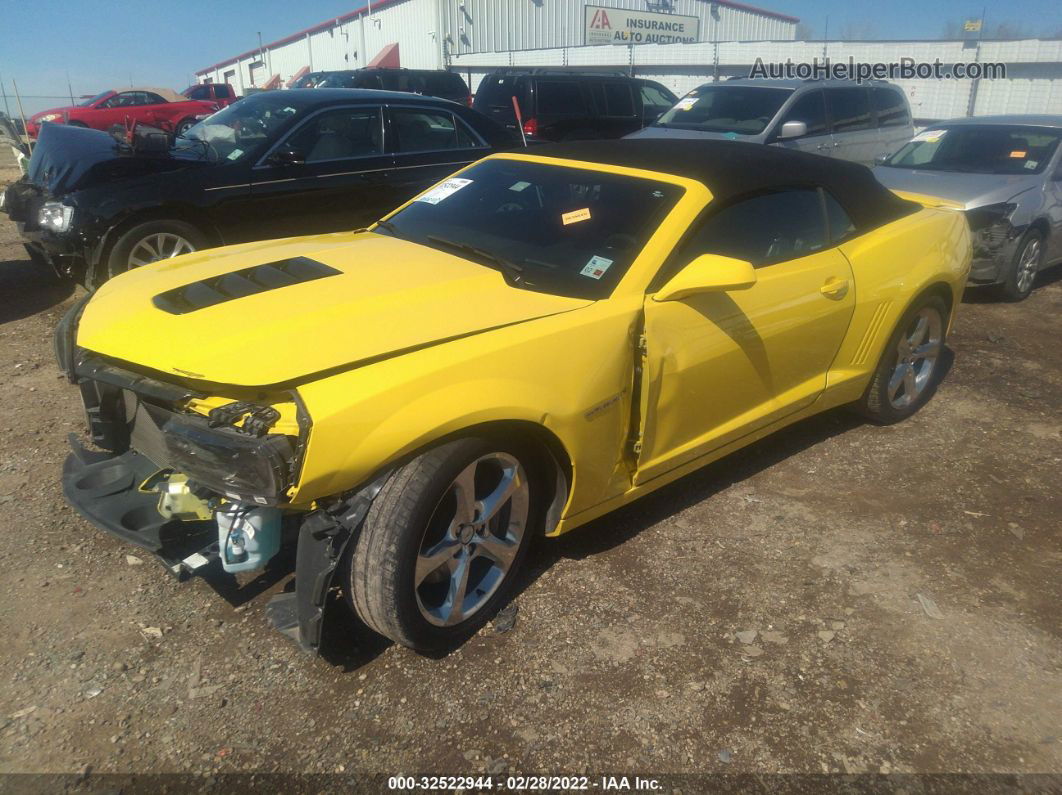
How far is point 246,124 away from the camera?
638 centimetres

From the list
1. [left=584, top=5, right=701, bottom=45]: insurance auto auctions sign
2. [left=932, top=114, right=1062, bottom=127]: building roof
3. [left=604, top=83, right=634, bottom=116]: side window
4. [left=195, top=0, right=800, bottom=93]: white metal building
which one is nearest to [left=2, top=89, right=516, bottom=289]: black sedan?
[left=932, top=114, right=1062, bottom=127]: building roof

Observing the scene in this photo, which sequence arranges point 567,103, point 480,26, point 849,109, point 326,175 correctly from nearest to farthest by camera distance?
point 326,175 < point 849,109 < point 567,103 < point 480,26

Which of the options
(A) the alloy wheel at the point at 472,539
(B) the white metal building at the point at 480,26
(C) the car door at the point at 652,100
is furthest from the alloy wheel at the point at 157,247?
(B) the white metal building at the point at 480,26

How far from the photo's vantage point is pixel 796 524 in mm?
3459

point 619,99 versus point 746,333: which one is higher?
point 619,99

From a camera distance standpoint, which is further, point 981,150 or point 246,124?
point 981,150

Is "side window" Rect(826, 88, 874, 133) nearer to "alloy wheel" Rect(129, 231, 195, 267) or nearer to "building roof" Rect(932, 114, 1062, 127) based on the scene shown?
"building roof" Rect(932, 114, 1062, 127)

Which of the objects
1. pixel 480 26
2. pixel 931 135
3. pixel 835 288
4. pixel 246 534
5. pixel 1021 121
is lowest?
pixel 246 534

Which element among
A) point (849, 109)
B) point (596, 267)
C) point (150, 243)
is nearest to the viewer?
point (596, 267)

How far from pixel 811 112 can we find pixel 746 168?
7.06m

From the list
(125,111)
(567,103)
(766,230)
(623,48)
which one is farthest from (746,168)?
(623,48)

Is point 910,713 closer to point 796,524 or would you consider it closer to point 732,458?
point 796,524

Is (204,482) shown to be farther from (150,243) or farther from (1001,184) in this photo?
(1001,184)

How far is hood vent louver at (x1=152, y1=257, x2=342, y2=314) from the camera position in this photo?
2643 mm
